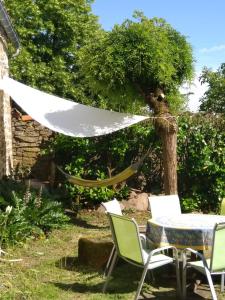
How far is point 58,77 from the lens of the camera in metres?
16.1

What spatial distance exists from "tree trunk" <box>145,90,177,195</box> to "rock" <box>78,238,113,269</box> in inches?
81.0

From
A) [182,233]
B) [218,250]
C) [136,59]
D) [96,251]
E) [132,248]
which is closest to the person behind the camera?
[218,250]

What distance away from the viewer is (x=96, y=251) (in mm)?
4500

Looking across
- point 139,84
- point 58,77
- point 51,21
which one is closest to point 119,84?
point 139,84

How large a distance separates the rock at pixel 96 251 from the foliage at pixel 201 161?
3.13 metres

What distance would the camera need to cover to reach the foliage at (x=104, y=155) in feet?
24.6

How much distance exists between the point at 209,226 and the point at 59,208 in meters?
2.97

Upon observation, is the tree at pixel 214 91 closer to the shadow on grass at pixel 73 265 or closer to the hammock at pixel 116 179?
the hammock at pixel 116 179

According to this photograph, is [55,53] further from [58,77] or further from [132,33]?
[132,33]

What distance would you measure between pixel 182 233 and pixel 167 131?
9.00ft

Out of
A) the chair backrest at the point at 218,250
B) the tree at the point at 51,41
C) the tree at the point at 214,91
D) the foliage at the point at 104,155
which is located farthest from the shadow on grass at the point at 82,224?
the tree at the point at 51,41

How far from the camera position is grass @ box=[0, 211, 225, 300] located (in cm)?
369

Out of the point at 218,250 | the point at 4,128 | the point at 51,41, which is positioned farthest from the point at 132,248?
the point at 51,41

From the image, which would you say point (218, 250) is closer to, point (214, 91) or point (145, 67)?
point (145, 67)
